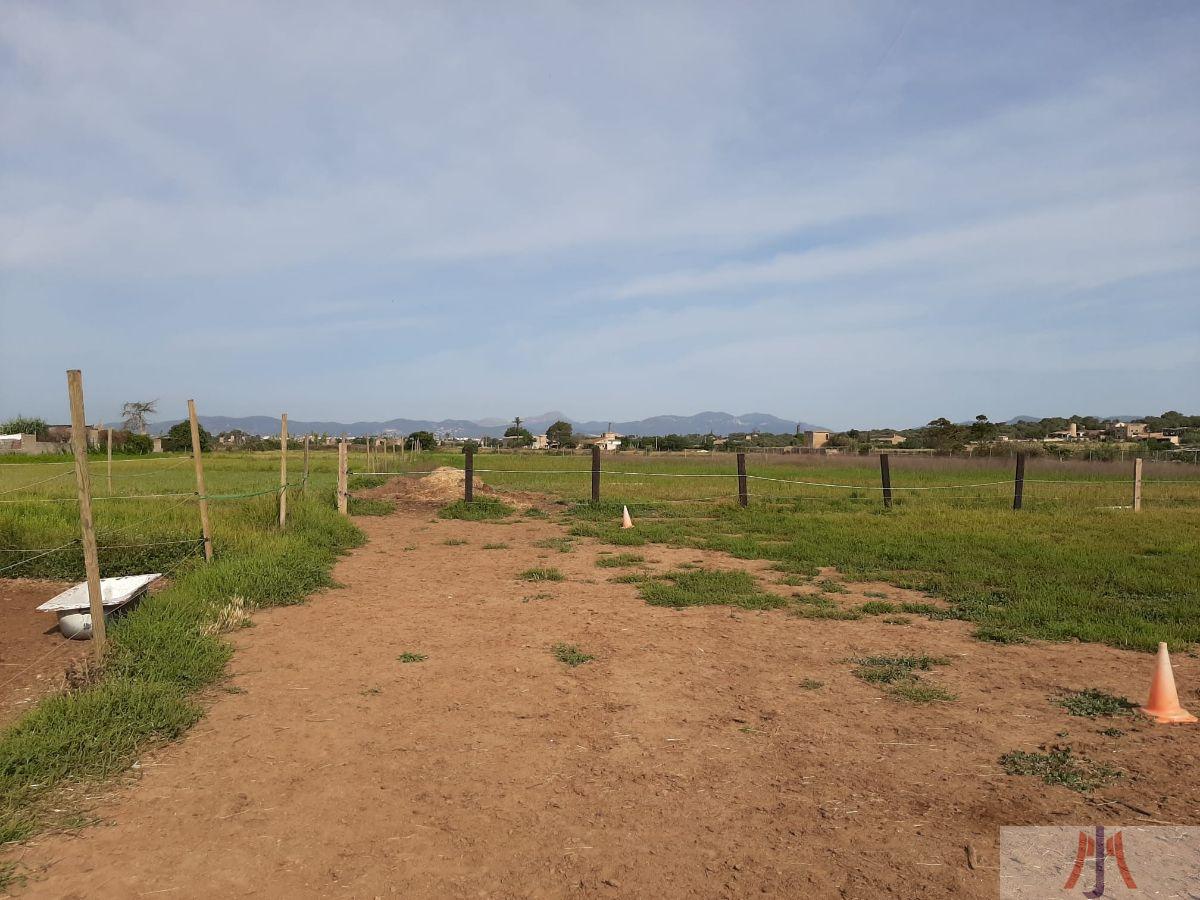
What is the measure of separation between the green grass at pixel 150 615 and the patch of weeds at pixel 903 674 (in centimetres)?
459

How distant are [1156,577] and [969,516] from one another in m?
5.44

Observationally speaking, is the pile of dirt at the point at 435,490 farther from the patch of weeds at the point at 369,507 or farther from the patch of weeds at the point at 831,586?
the patch of weeds at the point at 831,586

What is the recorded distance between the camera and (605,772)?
3906mm

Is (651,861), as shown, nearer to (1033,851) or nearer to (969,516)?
(1033,851)

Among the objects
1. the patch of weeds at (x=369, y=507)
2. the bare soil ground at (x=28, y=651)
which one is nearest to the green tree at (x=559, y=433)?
the patch of weeds at (x=369, y=507)

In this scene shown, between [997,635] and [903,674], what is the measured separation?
146 centimetres

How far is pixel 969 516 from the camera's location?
1362 centimetres

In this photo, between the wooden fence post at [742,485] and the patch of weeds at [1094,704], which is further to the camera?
the wooden fence post at [742,485]

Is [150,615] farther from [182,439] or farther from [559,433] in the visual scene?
[559,433]

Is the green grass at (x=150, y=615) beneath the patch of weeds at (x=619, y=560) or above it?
above

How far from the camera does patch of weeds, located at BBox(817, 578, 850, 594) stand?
819cm

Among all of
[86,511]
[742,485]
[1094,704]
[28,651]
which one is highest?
[86,511]

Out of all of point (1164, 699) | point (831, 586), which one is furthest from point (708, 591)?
point (1164, 699)

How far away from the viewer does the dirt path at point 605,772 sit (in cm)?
301
